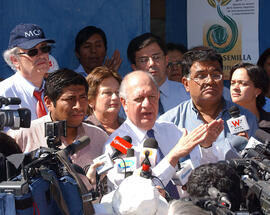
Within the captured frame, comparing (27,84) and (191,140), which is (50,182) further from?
Result: (27,84)

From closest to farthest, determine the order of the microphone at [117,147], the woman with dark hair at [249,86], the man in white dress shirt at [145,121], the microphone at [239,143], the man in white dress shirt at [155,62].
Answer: the microphone at [117,147] < the man in white dress shirt at [145,121] < the microphone at [239,143] < the woman with dark hair at [249,86] < the man in white dress shirt at [155,62]

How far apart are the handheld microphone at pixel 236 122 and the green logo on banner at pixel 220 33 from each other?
9.90 feet

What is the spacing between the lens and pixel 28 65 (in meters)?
4.48

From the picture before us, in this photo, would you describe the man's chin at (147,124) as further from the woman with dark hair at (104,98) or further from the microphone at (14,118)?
the microphone at (14,118)

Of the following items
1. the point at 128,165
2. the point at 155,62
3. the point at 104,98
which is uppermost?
the point at 155,62

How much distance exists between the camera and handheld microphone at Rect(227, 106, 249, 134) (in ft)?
13.1

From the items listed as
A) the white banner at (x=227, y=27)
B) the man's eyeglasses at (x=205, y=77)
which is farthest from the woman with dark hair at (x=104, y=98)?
the white banner at (x=227, y=27)

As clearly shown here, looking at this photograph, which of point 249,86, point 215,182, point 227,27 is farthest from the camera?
point 227,27

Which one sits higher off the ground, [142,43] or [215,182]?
[142,43]

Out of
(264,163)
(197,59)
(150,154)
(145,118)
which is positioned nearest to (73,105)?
(145,118)

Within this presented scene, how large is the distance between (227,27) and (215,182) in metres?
4.44

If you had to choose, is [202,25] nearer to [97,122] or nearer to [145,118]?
[97,122]

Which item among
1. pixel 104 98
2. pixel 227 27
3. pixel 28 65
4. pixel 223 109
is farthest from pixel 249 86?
pixel 227 27

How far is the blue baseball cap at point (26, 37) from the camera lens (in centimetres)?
444
